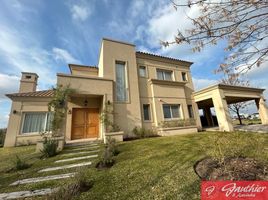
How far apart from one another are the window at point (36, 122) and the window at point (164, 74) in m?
11.5

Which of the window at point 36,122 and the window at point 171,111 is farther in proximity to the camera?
the window at point 171,111


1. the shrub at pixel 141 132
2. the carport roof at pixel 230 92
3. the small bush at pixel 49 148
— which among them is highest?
the carport roof at pixel 230 92

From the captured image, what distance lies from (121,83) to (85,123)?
4.58m

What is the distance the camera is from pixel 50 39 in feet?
30.1

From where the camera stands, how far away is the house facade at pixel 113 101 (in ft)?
34.5

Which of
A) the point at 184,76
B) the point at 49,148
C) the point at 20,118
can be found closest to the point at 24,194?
the point at 49,148

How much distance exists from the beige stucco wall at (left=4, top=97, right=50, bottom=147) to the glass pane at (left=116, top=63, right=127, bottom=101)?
7.30 metres

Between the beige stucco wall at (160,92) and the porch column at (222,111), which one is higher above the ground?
the beige stucco wall at (160,92)

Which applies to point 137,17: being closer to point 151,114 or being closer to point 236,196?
point 236,196

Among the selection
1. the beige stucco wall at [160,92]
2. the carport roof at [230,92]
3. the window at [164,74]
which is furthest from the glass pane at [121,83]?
the carport roof at [230,92]

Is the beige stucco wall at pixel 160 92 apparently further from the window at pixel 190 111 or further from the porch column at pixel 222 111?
the porch column at pixel 222 111

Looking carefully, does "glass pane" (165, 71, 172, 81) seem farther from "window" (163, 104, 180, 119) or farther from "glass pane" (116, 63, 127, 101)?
"glass pane" (116, 63, 127, 101)

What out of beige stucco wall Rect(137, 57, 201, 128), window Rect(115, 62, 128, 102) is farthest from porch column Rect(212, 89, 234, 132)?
window Rect(115, 62, 128, 102)

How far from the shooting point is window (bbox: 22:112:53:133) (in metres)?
12.0
